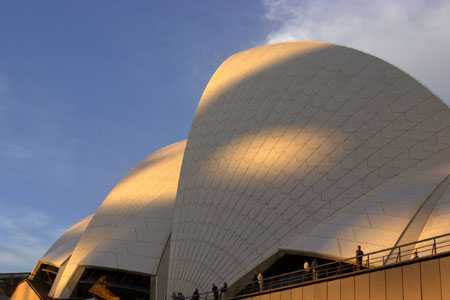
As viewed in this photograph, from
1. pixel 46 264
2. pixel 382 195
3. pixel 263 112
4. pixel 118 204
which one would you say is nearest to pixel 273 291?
pixel 382 195

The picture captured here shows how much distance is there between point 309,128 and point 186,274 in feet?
26.6

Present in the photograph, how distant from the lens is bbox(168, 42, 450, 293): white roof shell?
23406mm

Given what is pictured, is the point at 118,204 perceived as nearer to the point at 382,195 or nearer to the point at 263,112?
the point at 263,112

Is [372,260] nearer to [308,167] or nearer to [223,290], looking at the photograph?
[223,290]

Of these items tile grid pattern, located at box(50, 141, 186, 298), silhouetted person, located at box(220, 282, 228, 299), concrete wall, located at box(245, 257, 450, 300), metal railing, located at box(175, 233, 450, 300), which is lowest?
concrete wall, located at box(245, 257, 450, 300)

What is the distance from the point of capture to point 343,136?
2694cm

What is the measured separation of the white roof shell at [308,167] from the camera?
76.8ft

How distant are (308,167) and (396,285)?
11174 millimetres

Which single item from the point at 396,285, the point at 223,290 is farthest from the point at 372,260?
the point at 223,290

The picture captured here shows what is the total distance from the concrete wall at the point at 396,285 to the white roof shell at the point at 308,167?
357 cm

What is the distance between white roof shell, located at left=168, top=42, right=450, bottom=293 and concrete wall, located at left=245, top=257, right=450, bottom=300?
357 cm

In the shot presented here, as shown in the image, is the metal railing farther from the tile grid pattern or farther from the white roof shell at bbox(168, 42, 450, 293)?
the tile grid pattern

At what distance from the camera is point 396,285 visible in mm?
15281

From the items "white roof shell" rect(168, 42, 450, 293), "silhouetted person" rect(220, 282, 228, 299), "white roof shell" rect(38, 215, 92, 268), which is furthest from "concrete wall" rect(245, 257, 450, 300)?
"white roof shell" rect(38, 215, 92, 268)
